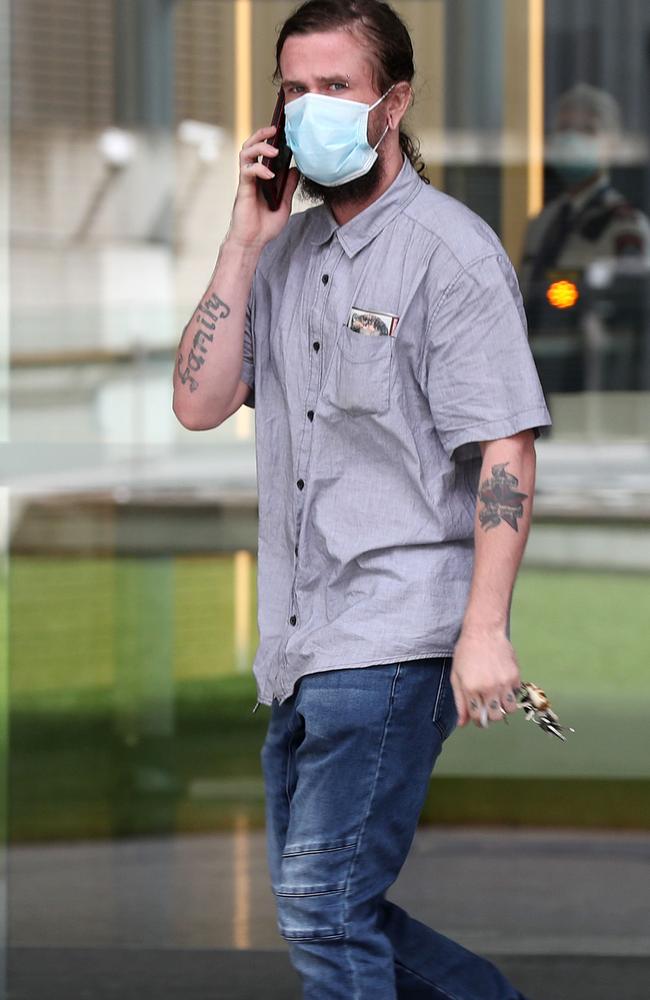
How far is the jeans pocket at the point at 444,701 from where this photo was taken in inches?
105

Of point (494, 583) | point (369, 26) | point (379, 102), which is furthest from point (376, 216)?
point (494, 583)

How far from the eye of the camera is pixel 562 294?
4730 millimetres

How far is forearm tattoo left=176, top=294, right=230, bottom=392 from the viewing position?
284 cm

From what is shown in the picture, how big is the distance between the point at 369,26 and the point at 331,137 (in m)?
0.18

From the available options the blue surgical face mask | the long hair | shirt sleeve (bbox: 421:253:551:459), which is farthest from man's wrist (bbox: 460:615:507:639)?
the long hair

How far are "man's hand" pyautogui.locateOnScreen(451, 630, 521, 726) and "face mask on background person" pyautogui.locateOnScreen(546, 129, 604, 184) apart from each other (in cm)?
241

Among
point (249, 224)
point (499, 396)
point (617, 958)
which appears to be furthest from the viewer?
point (617, 958)

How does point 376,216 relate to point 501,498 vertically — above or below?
above

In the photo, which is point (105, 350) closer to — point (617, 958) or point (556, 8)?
point (556, 8)

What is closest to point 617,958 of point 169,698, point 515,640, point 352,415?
point 515,640

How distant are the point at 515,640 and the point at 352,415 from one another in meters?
2.29

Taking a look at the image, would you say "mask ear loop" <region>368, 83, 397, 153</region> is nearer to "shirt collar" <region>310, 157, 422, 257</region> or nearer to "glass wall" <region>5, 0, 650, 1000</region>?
"shirt collar" <region>310, 157, 422, 257</region>

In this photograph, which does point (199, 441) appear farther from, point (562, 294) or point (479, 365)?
→ point (479, 365)

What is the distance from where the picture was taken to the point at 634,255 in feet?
15.4
